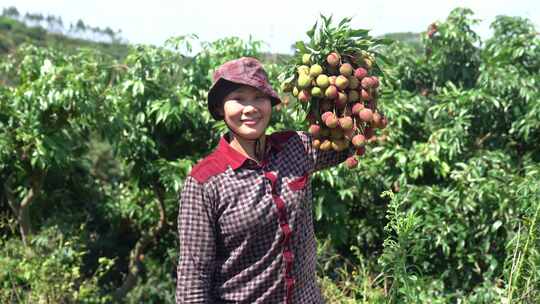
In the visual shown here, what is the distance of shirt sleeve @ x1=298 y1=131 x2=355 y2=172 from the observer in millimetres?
1928

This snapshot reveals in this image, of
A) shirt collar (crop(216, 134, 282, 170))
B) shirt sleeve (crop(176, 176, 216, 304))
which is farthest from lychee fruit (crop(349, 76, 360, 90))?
shirt sleeve (crop(176, 176, 216, 304))

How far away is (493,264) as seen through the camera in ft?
10.9

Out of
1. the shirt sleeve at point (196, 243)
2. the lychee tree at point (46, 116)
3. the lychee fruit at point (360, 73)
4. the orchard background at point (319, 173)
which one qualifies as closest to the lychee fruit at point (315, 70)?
the lychee fruit at point (360, 73)

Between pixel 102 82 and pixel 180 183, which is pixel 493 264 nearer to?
pixel 180 183

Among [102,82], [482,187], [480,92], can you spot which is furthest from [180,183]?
[480,92]

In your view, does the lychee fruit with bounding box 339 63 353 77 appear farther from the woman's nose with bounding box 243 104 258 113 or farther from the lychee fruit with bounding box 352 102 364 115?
the woman's nose with bounding box 243 104 258 113

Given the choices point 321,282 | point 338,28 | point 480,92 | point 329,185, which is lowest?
point 321,282

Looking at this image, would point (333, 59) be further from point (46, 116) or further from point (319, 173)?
point (46, 116)

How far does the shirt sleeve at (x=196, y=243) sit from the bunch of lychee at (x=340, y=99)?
42 cm

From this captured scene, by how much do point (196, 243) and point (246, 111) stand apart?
40cm

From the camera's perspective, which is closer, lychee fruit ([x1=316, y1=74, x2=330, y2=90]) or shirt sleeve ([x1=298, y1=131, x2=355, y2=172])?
lychee fruit ([x1=316, y1=74, x2=330, y2=90])

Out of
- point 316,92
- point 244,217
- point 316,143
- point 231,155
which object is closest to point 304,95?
point 316,92

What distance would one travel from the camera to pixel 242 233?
170cm

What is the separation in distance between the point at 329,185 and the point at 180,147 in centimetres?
101
